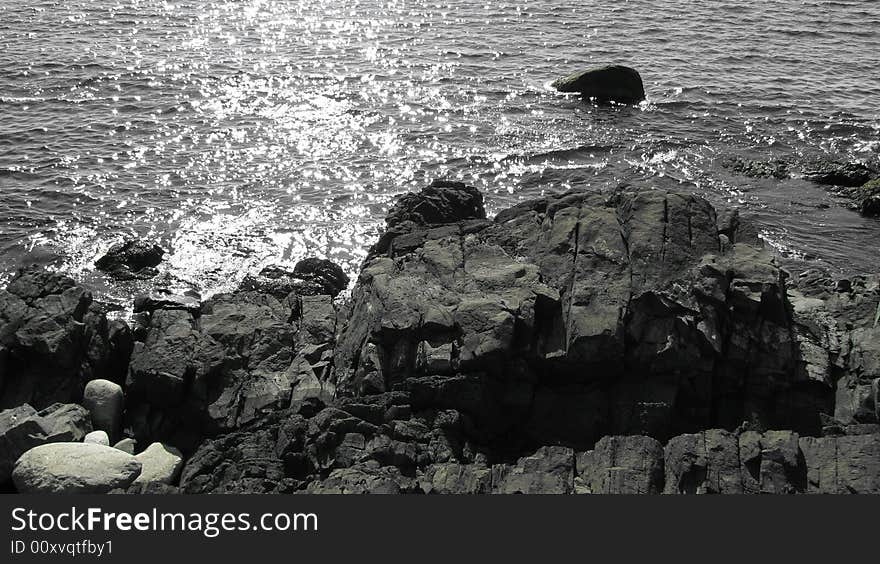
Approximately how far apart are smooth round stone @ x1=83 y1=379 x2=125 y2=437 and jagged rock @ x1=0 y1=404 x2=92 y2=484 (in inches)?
26.5

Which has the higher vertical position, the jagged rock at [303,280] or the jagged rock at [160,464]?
the jagged rock at [303,280]

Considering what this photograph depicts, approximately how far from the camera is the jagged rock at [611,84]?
53.5 meters

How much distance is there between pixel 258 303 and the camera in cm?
A: 3106

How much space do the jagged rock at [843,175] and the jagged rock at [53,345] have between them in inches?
1341

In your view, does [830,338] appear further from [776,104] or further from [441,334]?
[776,104]

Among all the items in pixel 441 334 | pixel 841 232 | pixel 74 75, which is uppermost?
pixel 74 75

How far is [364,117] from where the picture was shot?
51.1 m

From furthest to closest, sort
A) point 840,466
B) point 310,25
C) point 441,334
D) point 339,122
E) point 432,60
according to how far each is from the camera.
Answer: point 310,25 → point 432,60 → point 339,122 → point 441,334 → point 840,466

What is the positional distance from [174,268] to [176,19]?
36450mm

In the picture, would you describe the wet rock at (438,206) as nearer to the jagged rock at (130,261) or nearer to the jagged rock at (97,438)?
the jagged rock at (130,261)

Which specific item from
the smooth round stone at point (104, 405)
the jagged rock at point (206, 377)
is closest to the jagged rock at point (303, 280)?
the jagged rock at point (206, 377)

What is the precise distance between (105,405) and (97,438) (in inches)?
62.3

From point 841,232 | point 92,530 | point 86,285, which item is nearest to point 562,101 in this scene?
point 841,232

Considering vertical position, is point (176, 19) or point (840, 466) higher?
point (176, 19)
